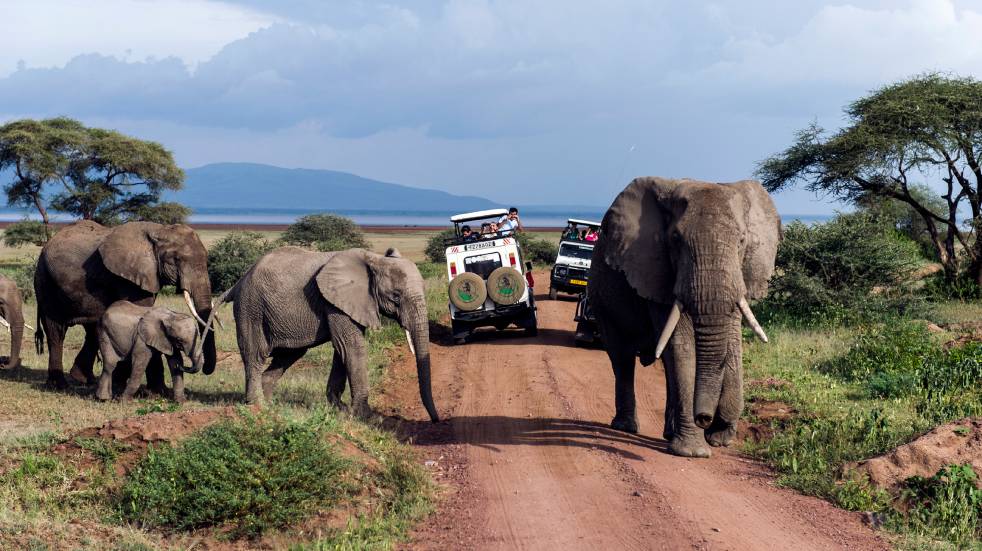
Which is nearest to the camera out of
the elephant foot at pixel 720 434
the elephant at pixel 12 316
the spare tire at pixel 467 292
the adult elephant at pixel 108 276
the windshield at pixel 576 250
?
the elephant foot at pixel 720 434

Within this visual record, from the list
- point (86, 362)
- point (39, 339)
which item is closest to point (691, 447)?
point (86, 362)

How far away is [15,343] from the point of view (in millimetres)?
16547

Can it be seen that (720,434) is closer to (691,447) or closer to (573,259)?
(691,447)

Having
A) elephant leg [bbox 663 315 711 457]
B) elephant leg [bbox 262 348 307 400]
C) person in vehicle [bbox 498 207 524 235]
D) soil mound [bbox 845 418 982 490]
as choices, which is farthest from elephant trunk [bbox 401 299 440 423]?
person in vehicle [bbox 498 207 524 235]

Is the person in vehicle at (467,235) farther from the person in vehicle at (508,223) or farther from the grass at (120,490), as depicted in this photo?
the grass at (120,490)

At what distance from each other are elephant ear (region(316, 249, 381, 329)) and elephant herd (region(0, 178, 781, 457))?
0.01 metres

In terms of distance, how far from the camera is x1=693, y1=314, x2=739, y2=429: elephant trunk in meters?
9.96

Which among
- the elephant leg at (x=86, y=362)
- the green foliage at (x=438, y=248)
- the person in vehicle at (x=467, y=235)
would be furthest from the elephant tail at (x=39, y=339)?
the green foliage at (x=438, y=248)

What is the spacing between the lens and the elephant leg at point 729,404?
10.4 meters

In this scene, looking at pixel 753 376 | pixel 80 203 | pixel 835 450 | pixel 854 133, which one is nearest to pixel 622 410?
pixel 835 450

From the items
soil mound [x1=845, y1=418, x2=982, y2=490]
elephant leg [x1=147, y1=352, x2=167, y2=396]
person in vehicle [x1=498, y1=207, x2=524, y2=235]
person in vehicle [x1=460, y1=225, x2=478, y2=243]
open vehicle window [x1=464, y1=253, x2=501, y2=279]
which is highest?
person in vehicle [x1=498, y1=207, x2=524, y2=235]

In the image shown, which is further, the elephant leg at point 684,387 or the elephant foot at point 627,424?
the elephant foot at point 627,424

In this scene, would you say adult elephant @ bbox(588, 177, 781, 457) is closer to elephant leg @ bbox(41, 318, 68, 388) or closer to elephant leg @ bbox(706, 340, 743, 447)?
elephant leg @ bbox(706, 340, 743, 447)

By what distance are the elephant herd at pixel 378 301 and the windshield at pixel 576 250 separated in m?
12.9
